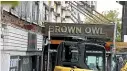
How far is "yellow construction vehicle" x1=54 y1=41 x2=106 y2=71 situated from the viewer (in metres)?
9.90

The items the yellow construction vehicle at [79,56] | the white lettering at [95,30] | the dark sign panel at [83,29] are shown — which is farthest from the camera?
the white lettering at [95,30]

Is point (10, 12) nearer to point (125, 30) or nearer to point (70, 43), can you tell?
point (70, 43)

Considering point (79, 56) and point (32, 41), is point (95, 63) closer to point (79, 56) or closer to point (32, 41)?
point (79, 56)

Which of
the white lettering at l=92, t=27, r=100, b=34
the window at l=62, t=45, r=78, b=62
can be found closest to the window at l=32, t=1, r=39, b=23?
the white lettering at l=92, t=27, r=100, b=34

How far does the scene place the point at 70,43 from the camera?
10.6 m

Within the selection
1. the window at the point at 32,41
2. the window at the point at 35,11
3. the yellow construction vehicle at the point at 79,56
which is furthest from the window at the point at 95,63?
the window at the point at 35,11

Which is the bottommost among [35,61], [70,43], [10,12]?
[35,61]

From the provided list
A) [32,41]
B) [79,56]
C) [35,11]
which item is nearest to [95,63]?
[79,56]

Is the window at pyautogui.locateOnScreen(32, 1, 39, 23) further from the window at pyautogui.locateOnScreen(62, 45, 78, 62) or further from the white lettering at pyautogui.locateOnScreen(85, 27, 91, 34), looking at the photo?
the window at pyautogui.locateOnScreen(62, 45, 78, 62)

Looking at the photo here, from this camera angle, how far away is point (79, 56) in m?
9.91

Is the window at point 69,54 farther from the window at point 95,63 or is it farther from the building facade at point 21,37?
the building facade at point 21,37

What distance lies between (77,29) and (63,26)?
2.38 feet

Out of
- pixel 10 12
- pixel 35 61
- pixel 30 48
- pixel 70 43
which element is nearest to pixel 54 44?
pixel 10 12

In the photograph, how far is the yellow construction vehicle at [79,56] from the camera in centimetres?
990
